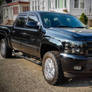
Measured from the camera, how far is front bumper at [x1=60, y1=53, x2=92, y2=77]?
178 inches

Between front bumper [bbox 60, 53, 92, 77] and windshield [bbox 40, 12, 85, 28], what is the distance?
4.94ft

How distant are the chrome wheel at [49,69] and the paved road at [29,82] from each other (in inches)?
8.2

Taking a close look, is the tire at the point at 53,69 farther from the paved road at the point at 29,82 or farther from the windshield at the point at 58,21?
the windshield at the point at 58,21

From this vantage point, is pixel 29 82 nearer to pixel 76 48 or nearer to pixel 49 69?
pixel 49 69

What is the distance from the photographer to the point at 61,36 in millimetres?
4887

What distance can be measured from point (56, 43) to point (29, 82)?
1.23 metres

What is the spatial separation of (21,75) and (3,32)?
121 inches

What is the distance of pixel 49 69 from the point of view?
5195mm

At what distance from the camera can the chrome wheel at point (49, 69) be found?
5041mm

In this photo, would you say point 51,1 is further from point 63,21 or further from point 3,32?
point 63,21

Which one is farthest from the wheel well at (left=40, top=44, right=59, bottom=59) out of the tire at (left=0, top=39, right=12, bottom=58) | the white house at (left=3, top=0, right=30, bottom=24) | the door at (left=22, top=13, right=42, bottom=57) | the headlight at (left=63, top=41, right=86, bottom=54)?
the white house at (left=3, top=0, right=30, bottom=24)

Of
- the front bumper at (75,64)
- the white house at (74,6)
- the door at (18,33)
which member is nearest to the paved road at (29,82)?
the front bumper at (75,64)

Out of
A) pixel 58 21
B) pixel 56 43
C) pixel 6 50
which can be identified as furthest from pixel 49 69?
pixel 6 50

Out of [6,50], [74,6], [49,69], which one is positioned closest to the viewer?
[49,69]
